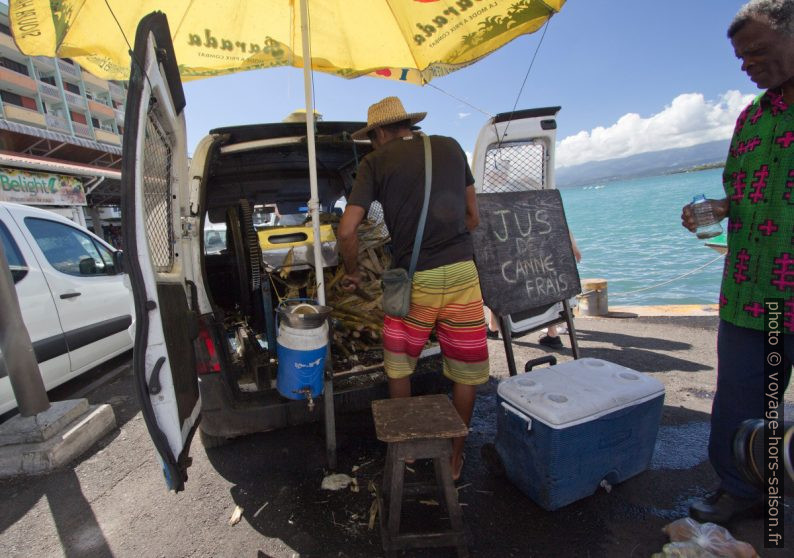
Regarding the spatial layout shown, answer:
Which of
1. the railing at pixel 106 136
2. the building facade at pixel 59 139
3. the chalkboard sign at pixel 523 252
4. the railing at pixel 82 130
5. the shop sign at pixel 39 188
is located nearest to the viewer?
the chalkboard sign at pixel 523 252

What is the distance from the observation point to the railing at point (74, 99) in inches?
1505

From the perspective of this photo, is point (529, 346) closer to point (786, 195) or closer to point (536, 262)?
point (536, 262)

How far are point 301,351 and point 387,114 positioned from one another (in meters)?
1.56

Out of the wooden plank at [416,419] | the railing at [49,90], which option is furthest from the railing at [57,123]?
the wooden plank at [416,419]

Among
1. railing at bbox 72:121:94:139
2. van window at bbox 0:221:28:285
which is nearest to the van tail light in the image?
van window at bbox 0:221:28:285

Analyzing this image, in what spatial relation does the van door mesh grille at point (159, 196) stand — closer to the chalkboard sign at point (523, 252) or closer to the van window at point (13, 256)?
the chalkboard sign at point (523, 252)

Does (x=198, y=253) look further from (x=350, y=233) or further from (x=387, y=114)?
(x=387, y=114)

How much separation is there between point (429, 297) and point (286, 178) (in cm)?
272

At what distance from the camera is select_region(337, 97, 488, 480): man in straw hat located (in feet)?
7.84

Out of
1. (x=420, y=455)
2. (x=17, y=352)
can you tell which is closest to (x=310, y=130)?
(x=420, y=455)

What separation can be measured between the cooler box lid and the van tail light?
5.91 feet

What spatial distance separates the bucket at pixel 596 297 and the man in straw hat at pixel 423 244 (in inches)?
204

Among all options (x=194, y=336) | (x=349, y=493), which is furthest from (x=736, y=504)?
(x=194, y=336)

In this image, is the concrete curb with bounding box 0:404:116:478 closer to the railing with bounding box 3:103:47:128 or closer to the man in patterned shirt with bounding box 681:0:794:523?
the man in patterned shirt with bounding box 681:0:794:523
